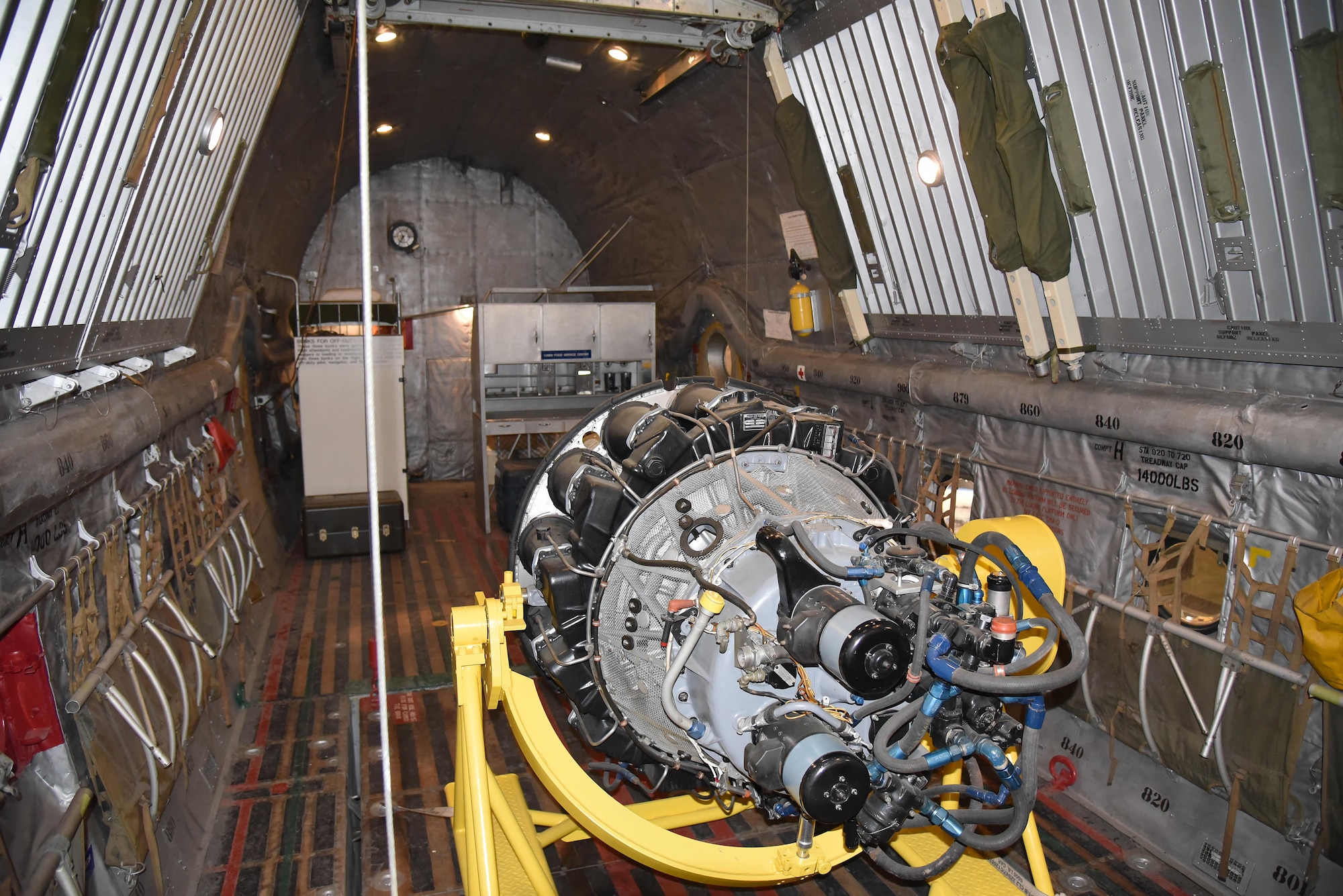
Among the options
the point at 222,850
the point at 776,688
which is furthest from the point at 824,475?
the point at 222,850

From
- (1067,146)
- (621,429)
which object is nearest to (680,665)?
(621,429)

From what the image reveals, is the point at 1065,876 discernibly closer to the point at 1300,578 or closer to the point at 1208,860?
the point at 1208,860

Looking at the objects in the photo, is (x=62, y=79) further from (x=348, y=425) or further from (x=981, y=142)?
(x=348, y=425)

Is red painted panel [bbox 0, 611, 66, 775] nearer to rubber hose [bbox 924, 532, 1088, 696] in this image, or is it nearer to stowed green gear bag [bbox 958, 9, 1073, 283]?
rubber hose [bbox 924, 532, 1088, 696]

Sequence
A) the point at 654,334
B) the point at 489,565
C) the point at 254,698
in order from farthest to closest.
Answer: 1. the point at 654,334
2. the point at 489,565
3. the point at 254,698

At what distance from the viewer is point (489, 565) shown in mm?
8336

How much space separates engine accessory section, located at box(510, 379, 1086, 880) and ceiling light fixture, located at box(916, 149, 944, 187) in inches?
83.0

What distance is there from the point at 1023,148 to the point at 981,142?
0.29m

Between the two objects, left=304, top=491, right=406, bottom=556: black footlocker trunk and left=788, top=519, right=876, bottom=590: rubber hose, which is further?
left=304, top=491, right=406, bottom=556: black footlocker trunk

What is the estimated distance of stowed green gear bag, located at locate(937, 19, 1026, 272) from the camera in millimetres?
4254

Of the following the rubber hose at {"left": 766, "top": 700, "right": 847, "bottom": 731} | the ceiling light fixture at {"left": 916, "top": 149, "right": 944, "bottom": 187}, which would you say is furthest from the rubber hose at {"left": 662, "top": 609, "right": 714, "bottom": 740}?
the ceiling light fixture at {"left": 916, "top": 149, "right": 944, "bottom": 187}

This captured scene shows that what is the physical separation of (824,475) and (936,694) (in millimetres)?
1031

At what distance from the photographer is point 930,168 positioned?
5.00m

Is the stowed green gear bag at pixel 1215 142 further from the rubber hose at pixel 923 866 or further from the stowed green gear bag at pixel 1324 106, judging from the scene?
the rubber hose at pixel 923 866
